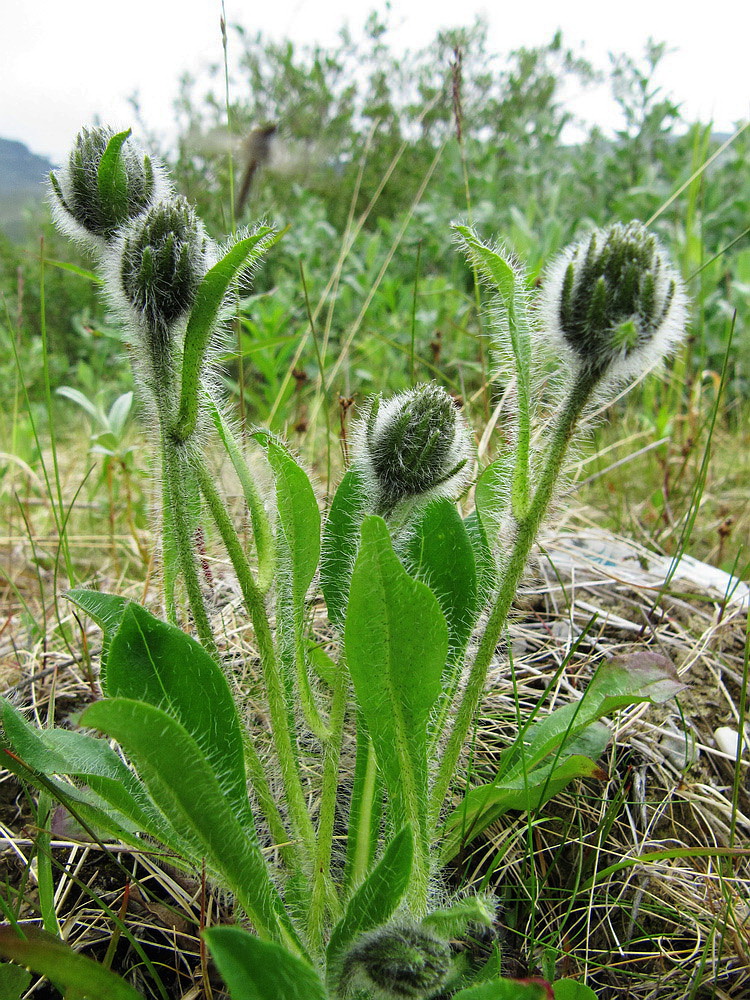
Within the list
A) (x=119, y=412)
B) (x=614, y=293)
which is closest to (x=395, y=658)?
(x=614, y=293)

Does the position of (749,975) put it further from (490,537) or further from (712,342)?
(712,342)

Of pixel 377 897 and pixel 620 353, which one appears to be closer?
pixel 377 897

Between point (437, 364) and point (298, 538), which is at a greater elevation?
point (437, 364)

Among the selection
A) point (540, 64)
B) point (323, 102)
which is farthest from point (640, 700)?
point (540, 64)

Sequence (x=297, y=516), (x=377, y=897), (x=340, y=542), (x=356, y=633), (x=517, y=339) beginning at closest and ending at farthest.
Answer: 1. (x=377, y=897)
2. (x=356, y=633)
3. (x=517, y=339)
4. (x=297, y=516)
5. (x=340, y=542)

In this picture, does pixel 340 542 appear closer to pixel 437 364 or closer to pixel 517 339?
pixel 517 339

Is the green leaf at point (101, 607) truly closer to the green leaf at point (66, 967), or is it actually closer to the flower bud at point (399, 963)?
the green leaf at point (66, 967)

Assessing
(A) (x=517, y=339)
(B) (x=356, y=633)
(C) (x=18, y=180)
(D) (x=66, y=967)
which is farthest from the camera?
(C) (x=18, y=180)
